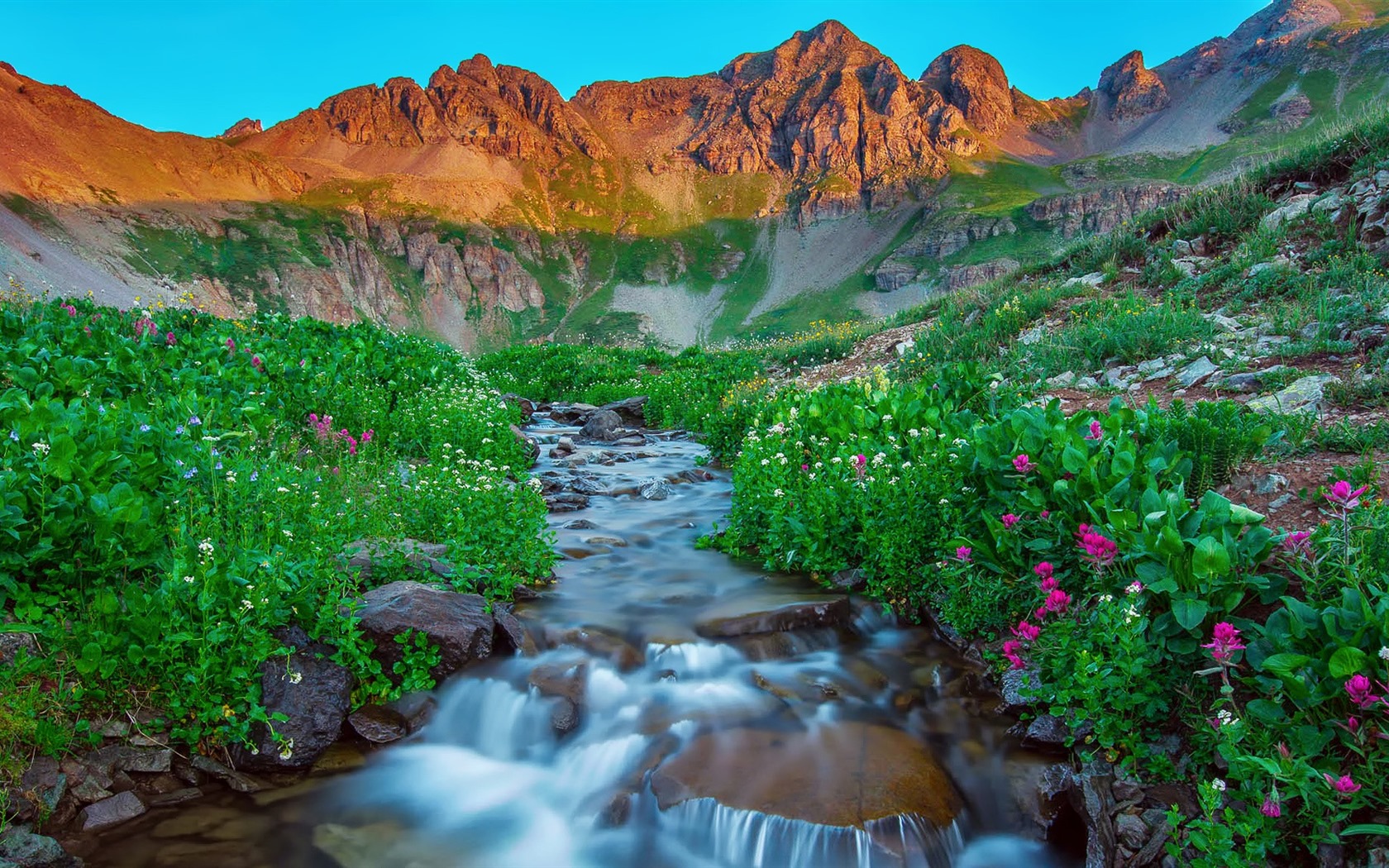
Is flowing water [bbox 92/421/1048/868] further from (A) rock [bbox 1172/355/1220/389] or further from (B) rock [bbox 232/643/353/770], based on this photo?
(A) rock [bbox 1172/355/1220/389]

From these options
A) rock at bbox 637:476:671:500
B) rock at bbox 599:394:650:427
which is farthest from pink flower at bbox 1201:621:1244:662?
rock at bbox 599:394:650:427

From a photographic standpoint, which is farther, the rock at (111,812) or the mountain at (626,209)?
the mountain at (626,209)

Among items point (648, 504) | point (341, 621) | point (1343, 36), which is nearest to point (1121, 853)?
point (341, 621)

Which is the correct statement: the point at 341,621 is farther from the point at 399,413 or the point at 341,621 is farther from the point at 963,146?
the point at 963,146

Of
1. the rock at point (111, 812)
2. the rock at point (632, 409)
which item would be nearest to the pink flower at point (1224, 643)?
the rock at point (111, 812)

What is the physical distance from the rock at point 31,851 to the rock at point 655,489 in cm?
695

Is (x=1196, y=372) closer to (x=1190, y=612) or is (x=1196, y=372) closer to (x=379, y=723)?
(x=1190, y=612)

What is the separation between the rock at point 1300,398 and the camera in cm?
622

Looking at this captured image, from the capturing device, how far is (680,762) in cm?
421

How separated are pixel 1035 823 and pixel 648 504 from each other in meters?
6.33

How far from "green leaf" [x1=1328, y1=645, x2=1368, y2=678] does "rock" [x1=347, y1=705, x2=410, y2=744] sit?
15.7 feet

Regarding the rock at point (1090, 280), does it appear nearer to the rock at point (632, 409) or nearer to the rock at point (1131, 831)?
the rock at point (632, 409)

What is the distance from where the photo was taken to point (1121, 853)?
3258 mm

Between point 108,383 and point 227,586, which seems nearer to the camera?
point 227,586
